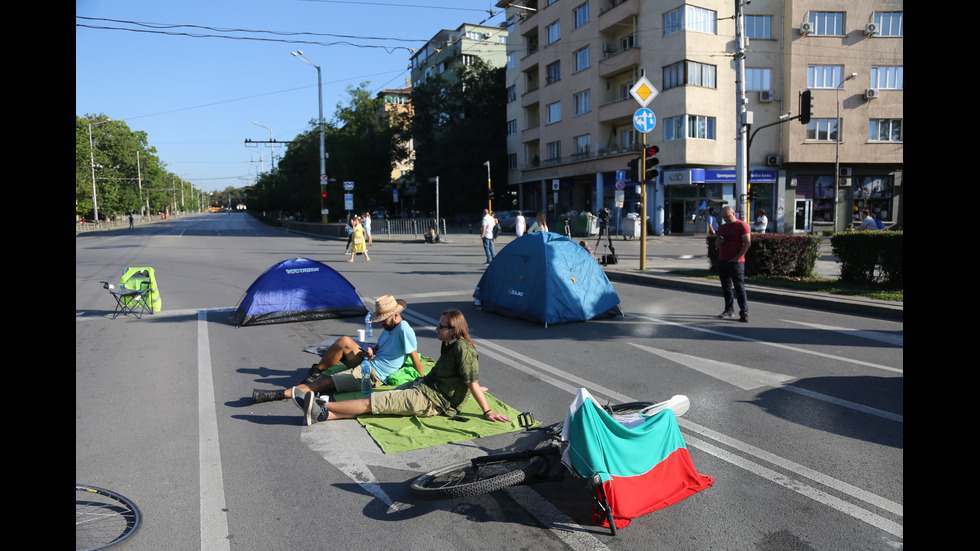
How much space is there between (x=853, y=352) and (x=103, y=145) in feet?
286

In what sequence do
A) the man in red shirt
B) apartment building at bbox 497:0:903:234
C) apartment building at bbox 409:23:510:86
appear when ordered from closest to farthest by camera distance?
the man in red shirt < apartment building at bbox 497:0:903:234 < apartment building at bbox 409:23:510:86

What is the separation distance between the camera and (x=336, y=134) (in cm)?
5666

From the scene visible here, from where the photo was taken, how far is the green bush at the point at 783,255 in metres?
13.2

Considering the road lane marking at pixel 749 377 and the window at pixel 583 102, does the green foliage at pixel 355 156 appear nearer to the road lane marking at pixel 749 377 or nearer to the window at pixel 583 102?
the window at pixel 583 102

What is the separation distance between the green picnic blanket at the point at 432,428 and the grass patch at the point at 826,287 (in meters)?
8.27

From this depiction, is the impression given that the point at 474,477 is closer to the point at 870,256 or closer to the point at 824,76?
the point at 870,256

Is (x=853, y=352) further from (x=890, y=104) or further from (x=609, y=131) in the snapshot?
(x=890, y=104)

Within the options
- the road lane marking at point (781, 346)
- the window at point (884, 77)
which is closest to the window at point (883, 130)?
the window at point (884, 77)

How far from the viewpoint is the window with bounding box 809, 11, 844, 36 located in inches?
1403

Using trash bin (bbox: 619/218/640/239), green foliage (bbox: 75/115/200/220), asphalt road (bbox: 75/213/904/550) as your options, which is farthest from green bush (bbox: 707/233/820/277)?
green foliage (bbox: 75/115/200/220)

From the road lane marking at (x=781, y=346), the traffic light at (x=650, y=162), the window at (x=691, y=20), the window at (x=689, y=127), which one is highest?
the window at (x=691, y=20)

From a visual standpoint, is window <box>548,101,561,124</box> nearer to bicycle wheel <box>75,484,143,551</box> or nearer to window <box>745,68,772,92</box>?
window <box>745,68,772,92</box>

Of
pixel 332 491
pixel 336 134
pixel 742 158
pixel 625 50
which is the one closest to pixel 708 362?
pixel 332 491

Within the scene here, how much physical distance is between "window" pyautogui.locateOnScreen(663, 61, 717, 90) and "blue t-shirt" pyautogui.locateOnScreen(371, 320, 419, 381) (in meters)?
32.2
